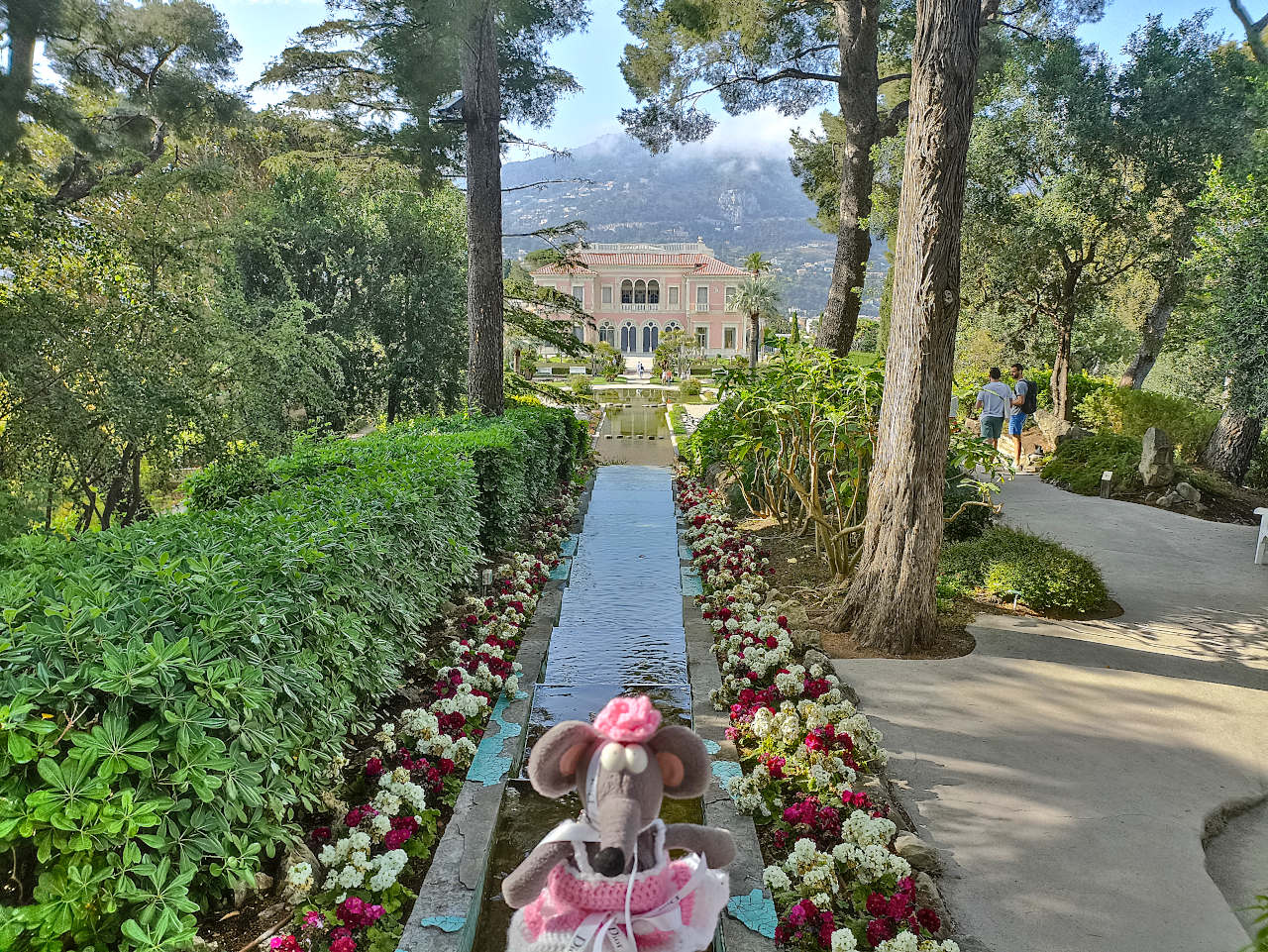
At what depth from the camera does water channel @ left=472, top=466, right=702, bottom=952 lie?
3.17 meters

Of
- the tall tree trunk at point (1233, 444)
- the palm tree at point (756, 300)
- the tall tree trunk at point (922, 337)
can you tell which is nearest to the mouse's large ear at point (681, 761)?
the tall tree trunk at point (922, 337)

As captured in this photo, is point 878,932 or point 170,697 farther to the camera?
point 878,932

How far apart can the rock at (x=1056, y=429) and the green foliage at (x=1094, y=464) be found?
0.69ft

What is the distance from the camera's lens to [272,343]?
6.75 m

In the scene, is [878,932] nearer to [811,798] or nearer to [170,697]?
[811,798]

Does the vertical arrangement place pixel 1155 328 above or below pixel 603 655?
above

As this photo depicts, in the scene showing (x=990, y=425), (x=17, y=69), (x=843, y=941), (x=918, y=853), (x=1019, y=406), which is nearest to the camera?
(x=843, y=941)

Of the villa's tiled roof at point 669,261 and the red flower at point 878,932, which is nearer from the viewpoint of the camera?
the red flower at point 878,932

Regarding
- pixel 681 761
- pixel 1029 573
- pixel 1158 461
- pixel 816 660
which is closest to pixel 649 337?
pixel 1158 461

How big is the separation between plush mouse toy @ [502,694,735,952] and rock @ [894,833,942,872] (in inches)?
41.8

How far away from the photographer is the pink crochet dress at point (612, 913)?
1937mm

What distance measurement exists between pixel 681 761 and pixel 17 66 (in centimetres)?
1191

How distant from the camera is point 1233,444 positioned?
10422 mm

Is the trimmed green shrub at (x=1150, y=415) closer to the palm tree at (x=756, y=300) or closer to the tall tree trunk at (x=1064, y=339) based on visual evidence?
the tall tree trunk at (x=1064, y=339)
